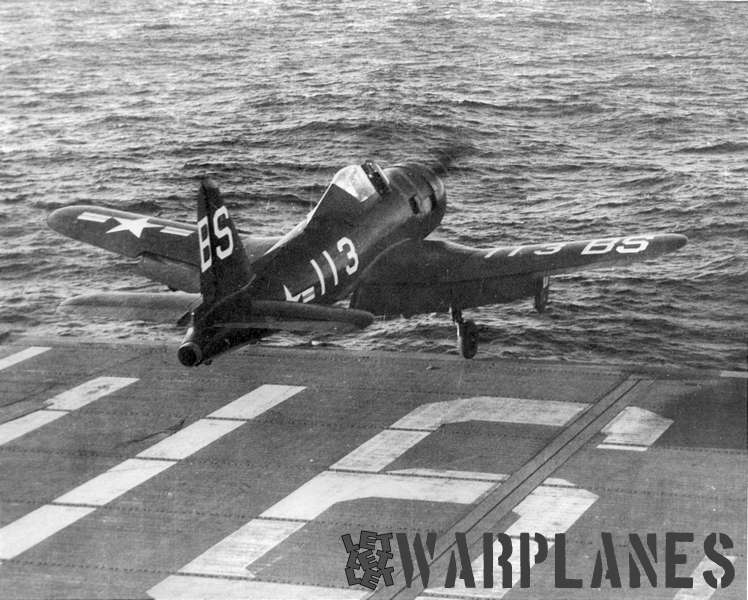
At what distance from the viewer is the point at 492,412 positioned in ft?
87.6

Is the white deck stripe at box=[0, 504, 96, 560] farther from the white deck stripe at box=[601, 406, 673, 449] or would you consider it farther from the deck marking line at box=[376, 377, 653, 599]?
the white deck stripe at box=[601, 406, 673, 449]

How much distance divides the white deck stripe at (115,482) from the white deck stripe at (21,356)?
8443 mm

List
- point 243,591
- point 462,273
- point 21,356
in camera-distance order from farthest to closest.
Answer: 1. point 21,356
2. point 462,273
3. point 243,591

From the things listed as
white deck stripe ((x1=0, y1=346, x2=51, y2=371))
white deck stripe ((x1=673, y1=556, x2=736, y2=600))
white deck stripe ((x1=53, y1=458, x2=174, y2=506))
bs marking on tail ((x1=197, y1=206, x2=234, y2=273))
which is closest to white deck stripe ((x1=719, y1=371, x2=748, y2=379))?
white deck stripe ((x1=673, y1=556, x2=736, y2=600))

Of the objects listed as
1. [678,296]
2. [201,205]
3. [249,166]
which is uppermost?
[201,205]

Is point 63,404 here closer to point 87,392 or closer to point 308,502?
point 87,392

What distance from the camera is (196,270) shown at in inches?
1252

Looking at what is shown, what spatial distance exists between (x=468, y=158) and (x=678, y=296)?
16936 millimetres

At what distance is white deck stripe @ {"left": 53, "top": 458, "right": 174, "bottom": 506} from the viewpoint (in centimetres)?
2261

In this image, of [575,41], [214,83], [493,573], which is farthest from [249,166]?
[493,573]

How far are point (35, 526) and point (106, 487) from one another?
1.86 meters

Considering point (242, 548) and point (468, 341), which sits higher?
point (242, 548)

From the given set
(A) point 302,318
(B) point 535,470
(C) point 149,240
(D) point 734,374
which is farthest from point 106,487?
(D) point 734,374

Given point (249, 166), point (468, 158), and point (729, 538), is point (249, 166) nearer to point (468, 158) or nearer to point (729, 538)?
point (468, 158)
